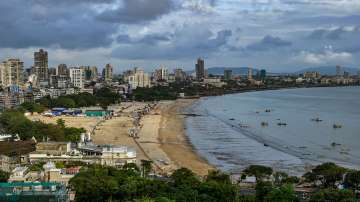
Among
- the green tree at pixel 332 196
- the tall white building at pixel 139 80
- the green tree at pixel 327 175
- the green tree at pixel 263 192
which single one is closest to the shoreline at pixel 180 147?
the green tree at pixel 327 175

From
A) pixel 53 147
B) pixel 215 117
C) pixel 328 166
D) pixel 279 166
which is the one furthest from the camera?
pixel 215 117

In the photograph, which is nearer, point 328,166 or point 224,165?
point 328,166

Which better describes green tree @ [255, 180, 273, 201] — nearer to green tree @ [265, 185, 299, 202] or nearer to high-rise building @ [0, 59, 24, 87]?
green tree @ [265, 185, 299, 202]

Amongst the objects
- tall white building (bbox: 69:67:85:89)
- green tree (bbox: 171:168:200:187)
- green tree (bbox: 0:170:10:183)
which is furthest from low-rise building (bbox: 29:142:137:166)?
tall white building (bbox: 69:67:85:89)

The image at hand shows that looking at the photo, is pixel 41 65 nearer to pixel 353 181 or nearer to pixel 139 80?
pixel 139 80

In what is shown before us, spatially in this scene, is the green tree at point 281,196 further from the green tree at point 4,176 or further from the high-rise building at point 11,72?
the high-rise building at point 11,72

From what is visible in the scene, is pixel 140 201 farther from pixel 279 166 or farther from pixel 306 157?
pixel 306 157

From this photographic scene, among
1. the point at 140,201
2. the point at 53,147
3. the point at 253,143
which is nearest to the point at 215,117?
the point at 253,143
